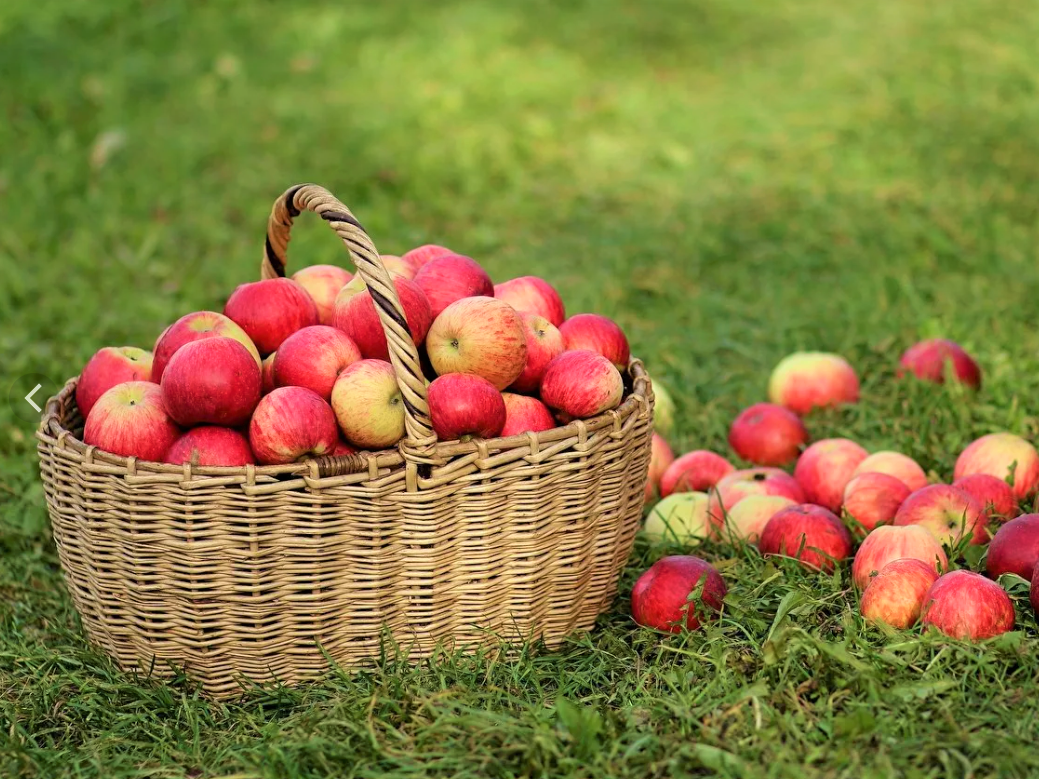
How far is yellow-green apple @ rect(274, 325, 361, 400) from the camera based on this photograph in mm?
2541

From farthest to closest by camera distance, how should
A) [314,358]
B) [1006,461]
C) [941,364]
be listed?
[941,364]
[1006,461]
[314,358]

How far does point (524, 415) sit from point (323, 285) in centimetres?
69

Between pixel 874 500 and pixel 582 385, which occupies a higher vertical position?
pixel 582 385

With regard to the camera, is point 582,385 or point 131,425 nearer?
point 131,425

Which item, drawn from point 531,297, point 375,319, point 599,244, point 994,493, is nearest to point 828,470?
point 994,493

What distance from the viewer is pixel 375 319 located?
266cm

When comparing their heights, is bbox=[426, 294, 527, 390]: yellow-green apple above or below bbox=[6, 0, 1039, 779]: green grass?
above

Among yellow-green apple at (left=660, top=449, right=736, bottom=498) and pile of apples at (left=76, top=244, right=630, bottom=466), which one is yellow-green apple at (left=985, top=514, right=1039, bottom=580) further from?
pile of apples at (left=76, top=244, right=630, bottom=466)

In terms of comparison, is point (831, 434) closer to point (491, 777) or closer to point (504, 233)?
point (491, 777)

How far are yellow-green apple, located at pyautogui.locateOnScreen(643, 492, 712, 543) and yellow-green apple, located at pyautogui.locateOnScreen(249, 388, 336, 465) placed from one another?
1055 mm

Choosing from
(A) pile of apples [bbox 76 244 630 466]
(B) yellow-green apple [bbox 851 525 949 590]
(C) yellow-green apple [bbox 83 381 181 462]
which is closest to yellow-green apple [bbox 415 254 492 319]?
(A) pile of apples [bbox 76 244 630 466]

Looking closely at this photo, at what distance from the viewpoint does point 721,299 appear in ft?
16.6

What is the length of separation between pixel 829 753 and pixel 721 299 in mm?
3118

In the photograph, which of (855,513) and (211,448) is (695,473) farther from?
(211,448)
